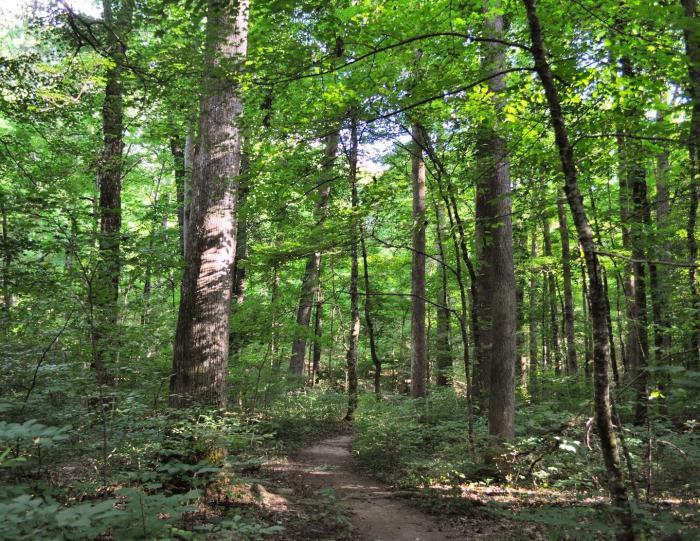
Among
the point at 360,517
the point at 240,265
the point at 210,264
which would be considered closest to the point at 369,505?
the point at 360,517

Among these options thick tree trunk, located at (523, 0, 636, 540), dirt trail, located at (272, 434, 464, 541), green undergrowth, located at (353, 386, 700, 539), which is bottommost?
dirt trail, located at (272, 434, 464, 541)

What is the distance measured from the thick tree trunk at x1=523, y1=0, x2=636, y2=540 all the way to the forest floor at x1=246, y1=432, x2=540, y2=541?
2.49 m

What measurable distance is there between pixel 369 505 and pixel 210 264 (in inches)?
165

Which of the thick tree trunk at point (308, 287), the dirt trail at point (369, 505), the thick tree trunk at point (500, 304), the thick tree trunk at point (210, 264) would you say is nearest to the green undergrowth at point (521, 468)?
the dirt trail at point (369, 505)

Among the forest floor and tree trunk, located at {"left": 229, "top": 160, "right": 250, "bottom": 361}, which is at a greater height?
tree trunk, located at {"left": 229, "top": 160, "right": 250, "bottom": 361}

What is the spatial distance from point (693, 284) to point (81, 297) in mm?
9736

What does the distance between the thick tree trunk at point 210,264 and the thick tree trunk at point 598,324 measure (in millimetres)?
3747

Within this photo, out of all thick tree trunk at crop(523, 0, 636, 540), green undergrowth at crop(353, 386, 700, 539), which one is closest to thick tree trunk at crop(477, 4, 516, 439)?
green undergrowth at crop(353, 386, 700, 539)

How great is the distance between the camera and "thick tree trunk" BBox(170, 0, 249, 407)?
5.61 meters

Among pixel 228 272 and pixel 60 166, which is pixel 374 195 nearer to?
pixel 228 272

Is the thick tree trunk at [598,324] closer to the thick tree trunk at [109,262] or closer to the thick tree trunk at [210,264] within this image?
the thick tree trunk at [210,264]

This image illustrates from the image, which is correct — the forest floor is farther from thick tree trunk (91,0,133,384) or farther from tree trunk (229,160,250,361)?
tree trunk (229,160,250,361)

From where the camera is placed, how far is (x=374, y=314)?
796 inches

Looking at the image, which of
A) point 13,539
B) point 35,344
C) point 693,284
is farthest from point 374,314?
point 13,539
